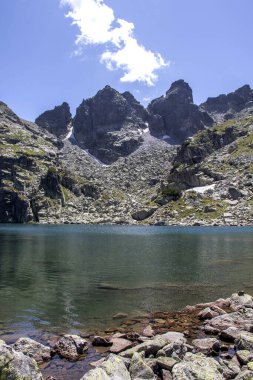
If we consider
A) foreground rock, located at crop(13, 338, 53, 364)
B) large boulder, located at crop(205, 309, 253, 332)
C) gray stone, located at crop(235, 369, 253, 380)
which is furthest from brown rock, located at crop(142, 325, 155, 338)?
gray stone, located at crop(235, 369, 253, 380)

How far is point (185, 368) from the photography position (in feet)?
59.9

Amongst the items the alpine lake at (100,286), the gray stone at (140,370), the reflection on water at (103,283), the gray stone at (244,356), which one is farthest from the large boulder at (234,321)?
the gray stone at (140,370)

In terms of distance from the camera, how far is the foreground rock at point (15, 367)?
16.0m

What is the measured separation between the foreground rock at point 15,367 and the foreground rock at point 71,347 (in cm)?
579

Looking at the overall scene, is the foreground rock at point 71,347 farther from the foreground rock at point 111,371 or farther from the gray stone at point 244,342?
the gray stone at point 244,342

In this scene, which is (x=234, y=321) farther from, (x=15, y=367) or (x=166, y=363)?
(x=15, y=367)

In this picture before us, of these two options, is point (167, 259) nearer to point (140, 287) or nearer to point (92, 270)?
point (92, 270)

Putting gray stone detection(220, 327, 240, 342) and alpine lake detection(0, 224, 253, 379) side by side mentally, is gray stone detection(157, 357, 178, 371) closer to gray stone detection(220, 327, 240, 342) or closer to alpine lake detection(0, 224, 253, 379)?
alpine lake detection(0, 224, 253, 379)

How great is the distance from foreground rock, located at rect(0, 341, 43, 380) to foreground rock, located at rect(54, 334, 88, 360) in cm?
579

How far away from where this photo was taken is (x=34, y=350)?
22.9m

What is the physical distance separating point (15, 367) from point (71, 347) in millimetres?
7582

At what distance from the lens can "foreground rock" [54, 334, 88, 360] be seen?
903 inches

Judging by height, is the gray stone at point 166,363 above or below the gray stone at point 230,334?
above

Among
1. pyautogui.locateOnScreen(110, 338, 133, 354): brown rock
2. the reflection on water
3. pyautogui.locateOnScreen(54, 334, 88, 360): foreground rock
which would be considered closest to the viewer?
pyautogui.locateOnScreen(54, 334, 88, 360): foreground rock
